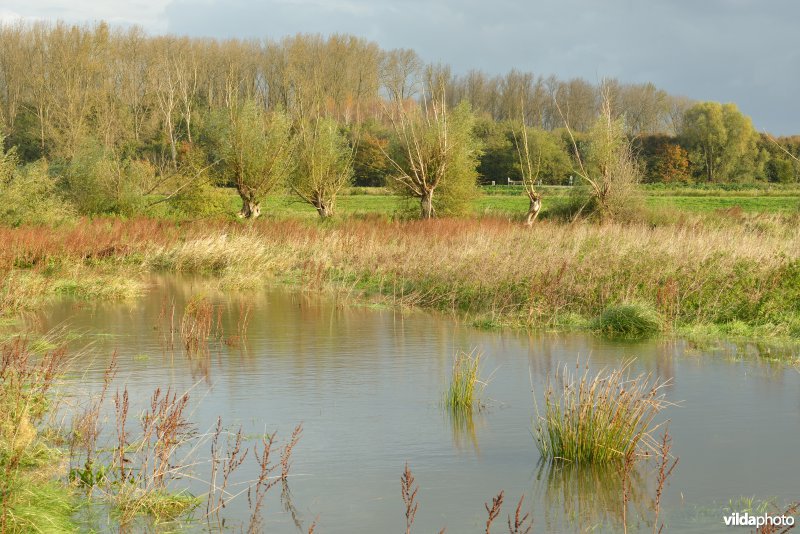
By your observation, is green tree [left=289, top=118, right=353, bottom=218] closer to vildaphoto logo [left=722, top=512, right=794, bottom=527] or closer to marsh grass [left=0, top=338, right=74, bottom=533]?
marsh grass [left=0, top=338, right=74, bottom=533]

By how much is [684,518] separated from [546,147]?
5310 cm

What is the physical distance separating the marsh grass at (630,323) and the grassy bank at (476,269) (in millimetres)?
199

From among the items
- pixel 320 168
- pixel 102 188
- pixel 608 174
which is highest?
pixel 320 168

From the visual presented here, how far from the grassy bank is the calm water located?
1.52 m

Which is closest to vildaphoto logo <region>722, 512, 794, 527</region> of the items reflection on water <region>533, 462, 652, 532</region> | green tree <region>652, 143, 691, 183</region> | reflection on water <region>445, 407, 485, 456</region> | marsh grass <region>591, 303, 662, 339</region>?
reflection on water <region>533, 462, 652, 532</region>

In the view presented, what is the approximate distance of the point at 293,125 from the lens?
38.3 metres

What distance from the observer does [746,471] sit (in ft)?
23.1

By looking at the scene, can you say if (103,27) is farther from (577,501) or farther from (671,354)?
(577,501)

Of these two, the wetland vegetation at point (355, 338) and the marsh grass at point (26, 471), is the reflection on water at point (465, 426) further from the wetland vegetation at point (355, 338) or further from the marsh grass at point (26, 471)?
the marsh grass at point (26, 471)

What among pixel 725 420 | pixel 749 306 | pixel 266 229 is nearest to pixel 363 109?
pixel 266 229

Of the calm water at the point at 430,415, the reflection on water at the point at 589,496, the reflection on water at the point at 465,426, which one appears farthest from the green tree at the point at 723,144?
the reflection on water at the point at 589,496

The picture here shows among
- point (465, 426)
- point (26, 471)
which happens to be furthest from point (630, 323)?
point (26, 471)

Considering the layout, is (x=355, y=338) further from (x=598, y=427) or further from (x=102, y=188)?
(x=102, y=188)

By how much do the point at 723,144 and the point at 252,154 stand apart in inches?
1607
